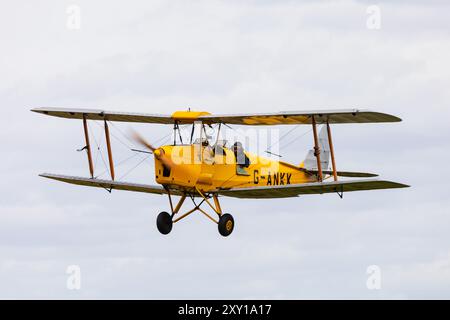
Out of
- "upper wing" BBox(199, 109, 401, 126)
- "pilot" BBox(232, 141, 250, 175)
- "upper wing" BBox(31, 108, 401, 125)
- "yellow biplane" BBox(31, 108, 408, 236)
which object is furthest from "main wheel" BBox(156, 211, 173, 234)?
"upper wing" BBox(199, 109, 401, 126)

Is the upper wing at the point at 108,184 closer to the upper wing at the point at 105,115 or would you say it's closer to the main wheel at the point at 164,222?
the main wheel at the point at 164,222

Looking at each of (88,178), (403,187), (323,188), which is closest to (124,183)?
(88,178)

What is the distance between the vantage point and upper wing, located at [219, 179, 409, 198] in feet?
94.2

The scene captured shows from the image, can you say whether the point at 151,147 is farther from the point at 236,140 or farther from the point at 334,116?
the point at 334,116

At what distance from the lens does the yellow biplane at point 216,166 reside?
1183 inches

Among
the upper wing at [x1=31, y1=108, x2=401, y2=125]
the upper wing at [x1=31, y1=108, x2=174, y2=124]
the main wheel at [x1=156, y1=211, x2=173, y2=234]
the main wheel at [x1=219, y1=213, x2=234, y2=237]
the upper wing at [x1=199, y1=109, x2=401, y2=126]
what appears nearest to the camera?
the upper wing at [x1=199, y1=109, x2=401, y2=126]

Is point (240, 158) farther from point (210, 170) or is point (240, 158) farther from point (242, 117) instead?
point (242, 117)

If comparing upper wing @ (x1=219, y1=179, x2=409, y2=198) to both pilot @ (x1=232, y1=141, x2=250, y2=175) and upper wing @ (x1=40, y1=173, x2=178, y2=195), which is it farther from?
upper wing @ (x1=40, y1=173, x2=178, y2=195)

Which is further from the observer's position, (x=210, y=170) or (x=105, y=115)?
(x=105, y=115)

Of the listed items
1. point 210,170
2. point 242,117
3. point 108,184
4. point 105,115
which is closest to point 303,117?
point 242,117

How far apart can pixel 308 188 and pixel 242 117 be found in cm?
257

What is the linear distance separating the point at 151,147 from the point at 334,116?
15.4 feet

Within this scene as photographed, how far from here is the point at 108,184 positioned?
3194cm

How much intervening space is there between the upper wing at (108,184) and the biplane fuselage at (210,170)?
3.36ft
